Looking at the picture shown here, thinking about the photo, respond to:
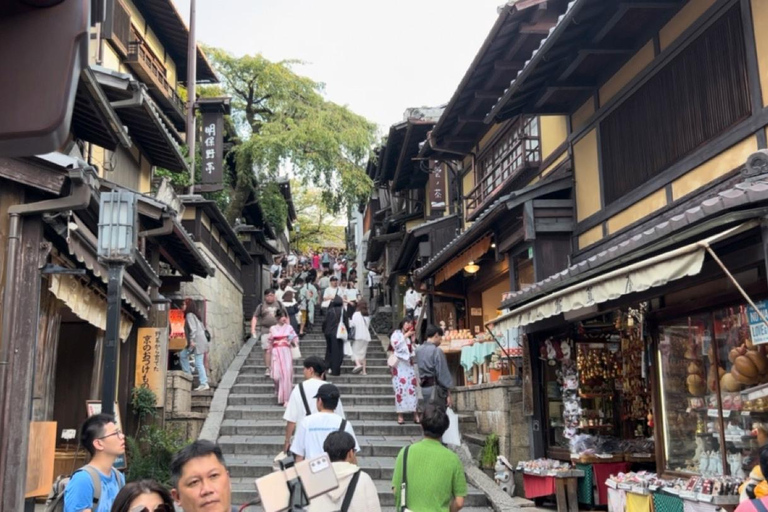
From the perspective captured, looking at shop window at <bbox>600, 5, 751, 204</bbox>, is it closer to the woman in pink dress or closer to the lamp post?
the lamp post

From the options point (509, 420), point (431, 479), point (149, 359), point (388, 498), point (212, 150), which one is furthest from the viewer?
point (212, 150)

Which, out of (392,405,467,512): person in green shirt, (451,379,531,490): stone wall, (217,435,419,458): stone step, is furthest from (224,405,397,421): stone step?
(392,405,467,512): person in green shirt

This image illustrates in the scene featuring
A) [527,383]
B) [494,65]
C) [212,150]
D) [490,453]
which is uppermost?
[212,150]

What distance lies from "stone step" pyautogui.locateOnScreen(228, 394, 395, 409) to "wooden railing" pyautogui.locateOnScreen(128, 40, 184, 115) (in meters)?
8.37

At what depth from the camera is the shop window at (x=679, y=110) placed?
8000 millimetres

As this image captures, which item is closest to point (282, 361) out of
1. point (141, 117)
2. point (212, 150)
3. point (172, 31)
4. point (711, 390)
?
point (141, 117)

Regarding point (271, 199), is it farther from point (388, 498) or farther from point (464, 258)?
point (388, 498)

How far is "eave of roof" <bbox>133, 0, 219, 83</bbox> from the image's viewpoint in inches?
769

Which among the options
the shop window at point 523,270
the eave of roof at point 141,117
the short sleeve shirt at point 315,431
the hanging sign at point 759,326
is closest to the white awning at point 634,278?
the hanging sign at point 759,326

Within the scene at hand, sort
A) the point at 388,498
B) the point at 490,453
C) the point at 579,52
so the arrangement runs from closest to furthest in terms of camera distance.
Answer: the point at 579,52 → the point at 388,498 → the point at 490,453

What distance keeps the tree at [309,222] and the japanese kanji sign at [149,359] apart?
38.7 metres

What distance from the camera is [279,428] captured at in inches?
586

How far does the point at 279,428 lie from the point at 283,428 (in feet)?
0.27

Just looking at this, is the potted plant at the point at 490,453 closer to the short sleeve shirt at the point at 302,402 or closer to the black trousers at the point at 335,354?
the short sleeve shirt at the point at 302,402
